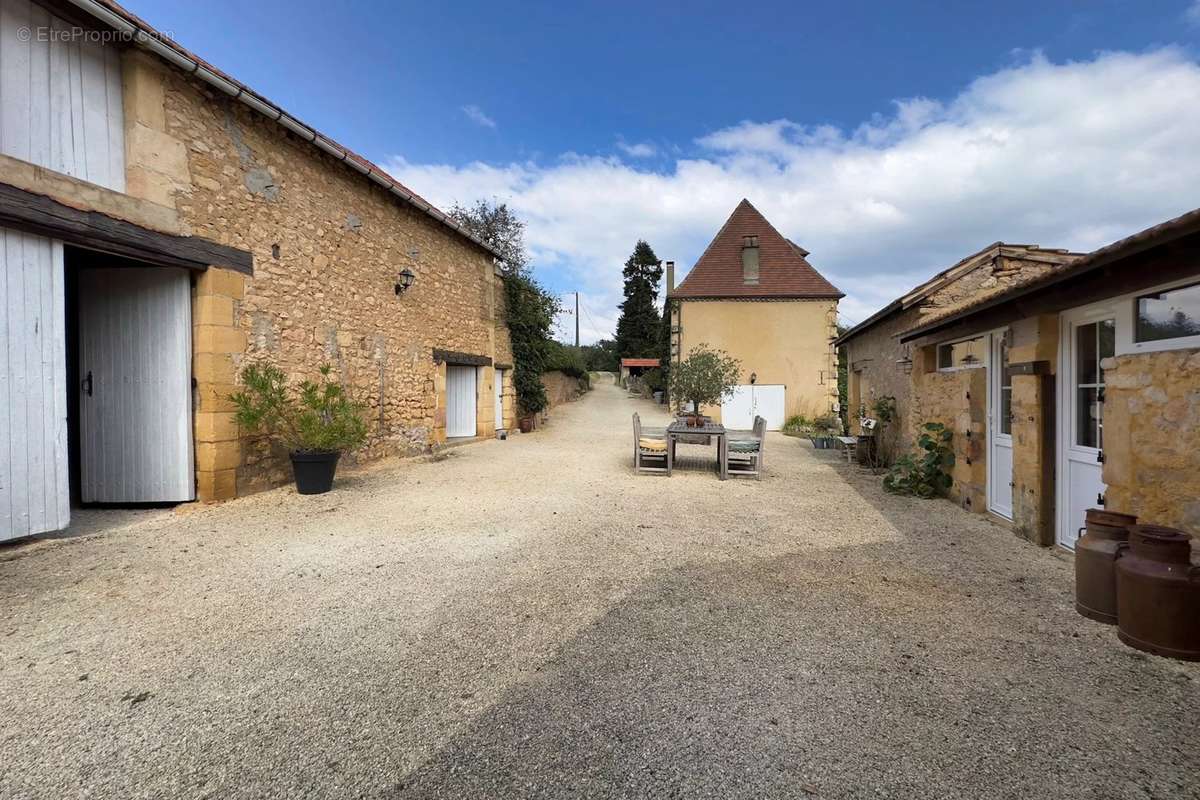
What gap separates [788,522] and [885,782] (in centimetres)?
378

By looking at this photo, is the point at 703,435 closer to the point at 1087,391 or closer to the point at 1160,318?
the point at 1087,391

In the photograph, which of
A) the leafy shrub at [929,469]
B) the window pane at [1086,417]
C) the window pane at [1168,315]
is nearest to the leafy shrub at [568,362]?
the leafy shrub at [929,469]

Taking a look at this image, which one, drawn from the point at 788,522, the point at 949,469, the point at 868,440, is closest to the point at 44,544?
the point at 788,522

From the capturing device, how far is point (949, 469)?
264 inches

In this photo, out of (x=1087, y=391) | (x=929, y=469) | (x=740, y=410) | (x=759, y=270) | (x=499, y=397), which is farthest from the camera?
(x=759, y=270)

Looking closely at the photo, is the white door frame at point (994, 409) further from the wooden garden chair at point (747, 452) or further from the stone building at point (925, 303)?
the wooden garden chair at point (747, 452)

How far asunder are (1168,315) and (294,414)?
8158mm

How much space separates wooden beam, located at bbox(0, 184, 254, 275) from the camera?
13.8 ft

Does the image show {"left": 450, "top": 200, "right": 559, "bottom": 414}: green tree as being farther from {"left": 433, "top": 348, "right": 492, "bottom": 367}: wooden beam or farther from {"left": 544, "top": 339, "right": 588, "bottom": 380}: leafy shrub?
{"left": 544, "top": 339, "right": 588, "bottom": 380}: leafy shrub

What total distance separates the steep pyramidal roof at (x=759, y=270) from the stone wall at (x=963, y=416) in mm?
12011

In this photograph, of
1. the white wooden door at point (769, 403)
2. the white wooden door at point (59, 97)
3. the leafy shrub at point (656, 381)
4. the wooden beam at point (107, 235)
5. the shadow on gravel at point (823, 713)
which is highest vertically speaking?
the white wooden door at point (59, 97)

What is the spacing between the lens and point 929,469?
6.84m

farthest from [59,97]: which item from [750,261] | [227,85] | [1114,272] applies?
[750,261]

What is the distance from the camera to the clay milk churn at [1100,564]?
3.05m
